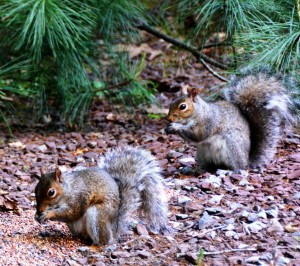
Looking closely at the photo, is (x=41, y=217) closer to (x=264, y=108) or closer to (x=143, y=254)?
(x=143, y=254)

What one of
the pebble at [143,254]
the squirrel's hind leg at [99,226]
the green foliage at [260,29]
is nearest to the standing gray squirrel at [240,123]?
the green foliage at [260,29]

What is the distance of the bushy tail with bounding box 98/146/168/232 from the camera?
10.9ft

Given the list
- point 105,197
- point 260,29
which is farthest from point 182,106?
point 105,197

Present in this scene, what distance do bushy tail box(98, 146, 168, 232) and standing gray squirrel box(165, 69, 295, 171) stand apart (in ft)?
2.79

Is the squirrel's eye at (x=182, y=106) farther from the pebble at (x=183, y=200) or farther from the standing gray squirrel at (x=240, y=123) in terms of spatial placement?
the pebble at (x=183, y=200)

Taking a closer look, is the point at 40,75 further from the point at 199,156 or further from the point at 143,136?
the point at 199,156

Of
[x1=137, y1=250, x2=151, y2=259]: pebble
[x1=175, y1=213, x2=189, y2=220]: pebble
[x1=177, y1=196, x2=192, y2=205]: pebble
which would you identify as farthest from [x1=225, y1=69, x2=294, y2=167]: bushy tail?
[x1=137, y1=250, x2=151, y2=259]: pebble

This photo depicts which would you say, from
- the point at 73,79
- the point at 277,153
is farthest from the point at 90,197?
the point at 73,79

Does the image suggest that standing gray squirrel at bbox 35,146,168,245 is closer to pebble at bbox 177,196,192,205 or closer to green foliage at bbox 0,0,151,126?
pebble at bbox 177,196,192,205

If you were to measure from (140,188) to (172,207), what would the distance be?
1.45ft

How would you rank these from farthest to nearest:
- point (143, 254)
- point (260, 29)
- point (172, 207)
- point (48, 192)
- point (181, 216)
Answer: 1. point (260, 29)
2. point (172, 207)
3. point (181, 216)
4. point (48, 192)
5. point (143, 254)

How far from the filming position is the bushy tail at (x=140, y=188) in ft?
10.9

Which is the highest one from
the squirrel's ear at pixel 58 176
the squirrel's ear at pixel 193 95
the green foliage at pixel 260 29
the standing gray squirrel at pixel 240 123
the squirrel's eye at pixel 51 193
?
the green foliage at pixel 260 29

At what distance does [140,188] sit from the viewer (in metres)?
3.36
